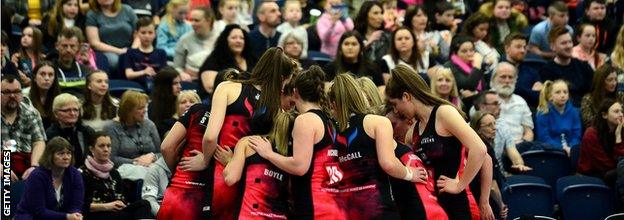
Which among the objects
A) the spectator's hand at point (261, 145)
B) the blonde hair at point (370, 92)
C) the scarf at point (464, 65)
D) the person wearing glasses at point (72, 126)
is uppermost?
the blonde hair at point (370, 92)

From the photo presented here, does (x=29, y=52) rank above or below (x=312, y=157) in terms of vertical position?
below

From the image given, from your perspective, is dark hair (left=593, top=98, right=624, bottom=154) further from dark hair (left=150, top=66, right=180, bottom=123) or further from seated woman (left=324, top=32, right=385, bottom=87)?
dark hair (left=150, top=66, right=180, bottom=123)

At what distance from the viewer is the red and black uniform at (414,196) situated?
30.0 ft

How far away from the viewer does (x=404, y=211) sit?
9.30 meters

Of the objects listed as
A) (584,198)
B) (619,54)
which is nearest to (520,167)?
(584,198)

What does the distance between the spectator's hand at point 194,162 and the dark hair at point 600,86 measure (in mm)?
5585

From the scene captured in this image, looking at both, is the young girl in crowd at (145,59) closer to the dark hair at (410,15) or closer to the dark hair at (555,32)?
the dark hair at (410,15)

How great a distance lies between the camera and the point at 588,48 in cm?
1573

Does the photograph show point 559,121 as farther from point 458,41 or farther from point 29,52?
point 29,52

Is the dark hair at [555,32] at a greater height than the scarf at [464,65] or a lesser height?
greater

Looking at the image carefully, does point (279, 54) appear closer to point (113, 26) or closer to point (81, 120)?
point (81, 120)

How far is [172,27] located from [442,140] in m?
6.74

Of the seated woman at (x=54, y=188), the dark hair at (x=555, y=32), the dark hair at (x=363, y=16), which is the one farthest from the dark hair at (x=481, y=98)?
the seated woman at (x=54, y=188)

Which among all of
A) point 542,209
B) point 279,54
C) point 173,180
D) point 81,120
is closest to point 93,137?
point 81,120
